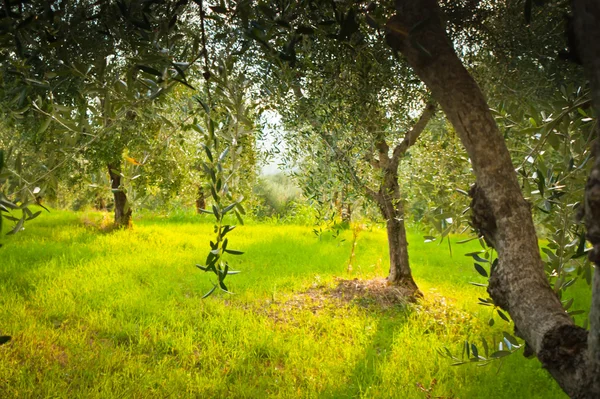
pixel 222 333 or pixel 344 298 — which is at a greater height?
pixel 344 298

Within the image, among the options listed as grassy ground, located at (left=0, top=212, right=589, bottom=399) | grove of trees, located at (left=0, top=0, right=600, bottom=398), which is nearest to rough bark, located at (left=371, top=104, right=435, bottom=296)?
grassy ground, located at (left=0, top=212, right=589, bottom=399)

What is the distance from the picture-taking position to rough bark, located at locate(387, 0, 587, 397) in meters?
1.99

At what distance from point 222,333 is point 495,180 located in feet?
18.1

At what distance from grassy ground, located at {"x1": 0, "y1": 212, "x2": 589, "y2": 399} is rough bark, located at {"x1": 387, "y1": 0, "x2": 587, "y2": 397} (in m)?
2.87

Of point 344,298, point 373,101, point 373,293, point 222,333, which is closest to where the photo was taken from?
point 373,101

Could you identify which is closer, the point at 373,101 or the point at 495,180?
the point at 495,180

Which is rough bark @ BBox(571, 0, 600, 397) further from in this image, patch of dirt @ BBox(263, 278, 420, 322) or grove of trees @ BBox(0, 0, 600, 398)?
patch of dirt @ BBox(263, 278, 420, 322)

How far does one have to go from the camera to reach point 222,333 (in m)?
6.90

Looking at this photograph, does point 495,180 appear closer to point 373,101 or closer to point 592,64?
point 592,64

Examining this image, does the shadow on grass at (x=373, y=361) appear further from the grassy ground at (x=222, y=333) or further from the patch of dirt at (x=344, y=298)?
the patch of dirt at (x=344, y=298)

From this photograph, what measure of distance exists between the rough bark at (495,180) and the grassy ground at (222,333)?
2.87 meters

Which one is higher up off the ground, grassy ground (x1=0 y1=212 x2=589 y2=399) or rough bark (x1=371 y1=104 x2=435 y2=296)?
rough bark (x1=371 y1=104 x2=435 y2=296)

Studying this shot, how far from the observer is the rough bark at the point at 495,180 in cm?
199

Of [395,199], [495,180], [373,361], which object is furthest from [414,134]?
[495,180]
